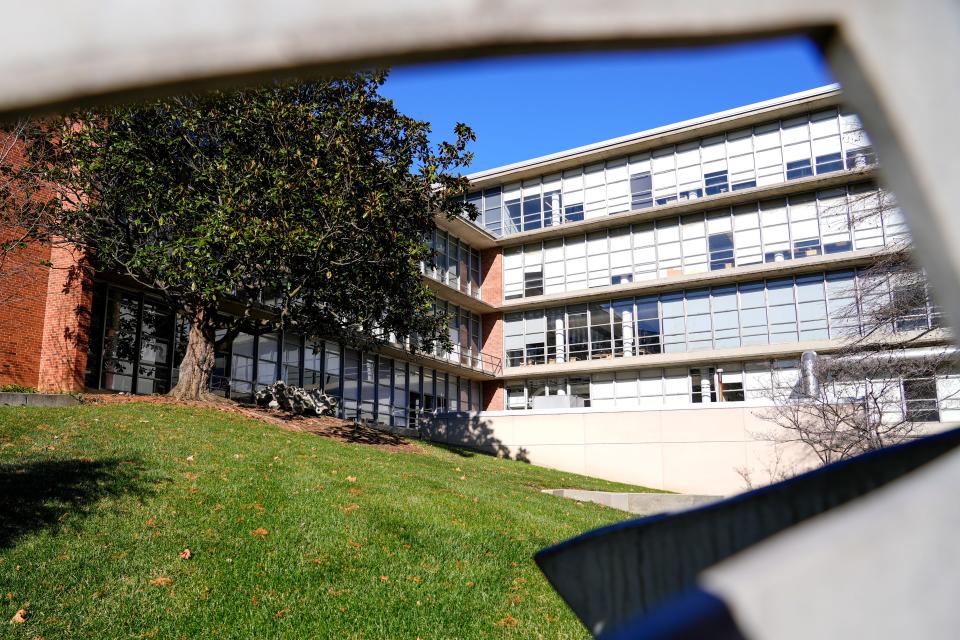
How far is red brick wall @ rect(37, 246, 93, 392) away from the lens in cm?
1883

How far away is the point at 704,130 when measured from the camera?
33.2m

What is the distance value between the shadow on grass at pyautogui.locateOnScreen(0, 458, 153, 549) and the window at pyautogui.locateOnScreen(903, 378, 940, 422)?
15482 millimetres

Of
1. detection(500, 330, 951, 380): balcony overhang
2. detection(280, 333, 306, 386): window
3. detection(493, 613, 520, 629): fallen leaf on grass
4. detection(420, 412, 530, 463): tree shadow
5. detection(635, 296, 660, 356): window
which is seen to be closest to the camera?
detection(493, 613, 520, 629): fallen leaf on grass

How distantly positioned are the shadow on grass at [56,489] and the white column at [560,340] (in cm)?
2742

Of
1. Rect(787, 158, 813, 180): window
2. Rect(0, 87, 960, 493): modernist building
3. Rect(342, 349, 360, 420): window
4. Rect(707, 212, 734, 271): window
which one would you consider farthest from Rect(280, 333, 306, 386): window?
Rect(787, 158, 813, 180): window

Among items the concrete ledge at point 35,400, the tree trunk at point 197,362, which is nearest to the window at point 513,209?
the tree trunk at point 197,362

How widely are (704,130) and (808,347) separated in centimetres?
1142

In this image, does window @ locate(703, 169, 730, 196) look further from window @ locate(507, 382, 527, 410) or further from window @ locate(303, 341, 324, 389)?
window @ locate(303, 341, 324, 389)

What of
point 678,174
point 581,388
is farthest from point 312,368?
→ point 678,174

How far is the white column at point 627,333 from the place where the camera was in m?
34.0

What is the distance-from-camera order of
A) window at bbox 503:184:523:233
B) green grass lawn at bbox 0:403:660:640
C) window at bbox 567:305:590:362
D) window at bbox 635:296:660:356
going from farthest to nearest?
window at bbox 503:184:523:233 → window at bbox 567:305:590:362 → window at bbox 635:296:660:356 → green grass lawn at bbox 0:403:660:640

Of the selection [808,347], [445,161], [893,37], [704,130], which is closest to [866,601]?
[893,37]

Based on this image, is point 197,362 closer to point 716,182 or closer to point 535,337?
point 535,337

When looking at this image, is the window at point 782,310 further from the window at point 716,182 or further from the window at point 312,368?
the window at point 312,368
